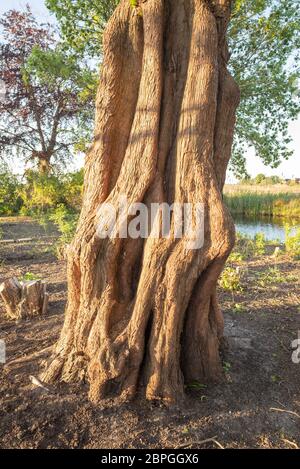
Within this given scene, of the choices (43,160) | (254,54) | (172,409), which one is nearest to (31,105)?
(43,160)

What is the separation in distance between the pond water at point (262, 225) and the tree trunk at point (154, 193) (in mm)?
10361

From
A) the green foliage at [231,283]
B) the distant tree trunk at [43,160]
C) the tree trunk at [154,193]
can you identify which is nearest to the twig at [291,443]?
the tree trunk at [154,193]

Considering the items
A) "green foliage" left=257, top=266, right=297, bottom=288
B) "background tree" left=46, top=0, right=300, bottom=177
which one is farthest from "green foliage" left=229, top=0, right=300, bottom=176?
"green foliage" left=257, top=266, right=297, bottom=288

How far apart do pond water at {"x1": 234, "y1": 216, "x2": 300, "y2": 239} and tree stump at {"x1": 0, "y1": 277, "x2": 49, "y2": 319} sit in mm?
9764

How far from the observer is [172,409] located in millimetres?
2379

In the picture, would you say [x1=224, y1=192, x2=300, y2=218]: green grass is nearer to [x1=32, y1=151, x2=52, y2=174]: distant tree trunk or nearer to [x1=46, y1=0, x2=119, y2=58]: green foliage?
[x1=32, y1=151, x2=52, y2=174]: distant tree trunk

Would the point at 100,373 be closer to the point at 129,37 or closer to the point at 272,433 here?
the point at 272,433

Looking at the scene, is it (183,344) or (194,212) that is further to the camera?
(183,344)

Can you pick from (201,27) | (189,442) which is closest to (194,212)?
(201,27)

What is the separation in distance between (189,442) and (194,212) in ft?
5.08

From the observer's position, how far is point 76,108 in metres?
15.5

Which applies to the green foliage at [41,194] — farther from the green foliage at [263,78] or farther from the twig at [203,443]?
the twig at [203,443]

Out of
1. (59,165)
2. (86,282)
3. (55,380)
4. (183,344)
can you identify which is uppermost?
(59,165)

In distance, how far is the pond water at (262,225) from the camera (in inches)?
516
